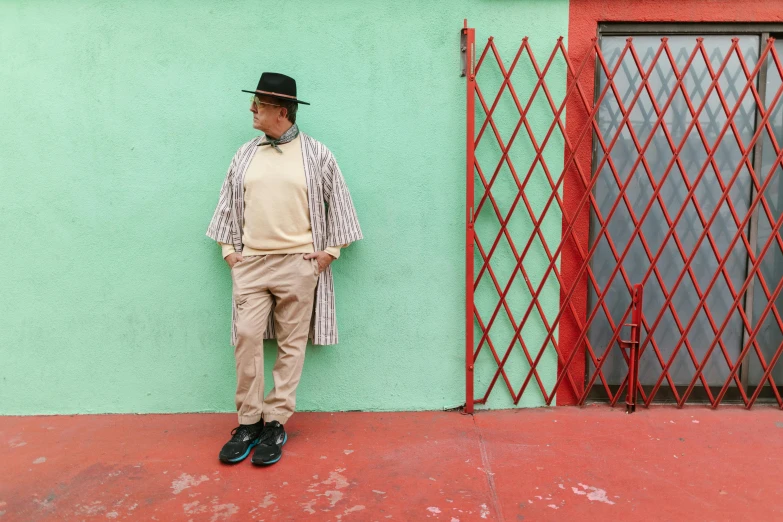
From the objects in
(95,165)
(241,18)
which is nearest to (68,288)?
(95,165)

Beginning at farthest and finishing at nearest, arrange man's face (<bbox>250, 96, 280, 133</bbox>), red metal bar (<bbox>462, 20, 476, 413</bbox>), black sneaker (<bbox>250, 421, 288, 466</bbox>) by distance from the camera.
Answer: red metal bar (<bbox>462, 20, 476, 413</bbox>)
man's face (<bbox>250, 96, 280, 133</bbox>)
black sneaker (<bbox>250, 421, 288, 466</bbox>)

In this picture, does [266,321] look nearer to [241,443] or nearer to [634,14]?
[241,443]

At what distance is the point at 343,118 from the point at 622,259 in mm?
1572

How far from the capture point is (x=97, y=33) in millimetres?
2893

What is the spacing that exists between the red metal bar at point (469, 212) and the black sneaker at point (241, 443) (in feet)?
3.48

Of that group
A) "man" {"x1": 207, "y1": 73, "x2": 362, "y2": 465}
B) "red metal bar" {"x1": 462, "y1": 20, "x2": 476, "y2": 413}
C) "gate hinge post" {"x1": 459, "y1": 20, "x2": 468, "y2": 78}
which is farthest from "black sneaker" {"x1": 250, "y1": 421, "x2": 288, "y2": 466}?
"gate hinge post" {"x1": 459, "y1": 20, "x2": 468, "y2": 78}

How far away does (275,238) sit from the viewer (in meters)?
2.61

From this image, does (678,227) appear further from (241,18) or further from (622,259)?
(241,18)

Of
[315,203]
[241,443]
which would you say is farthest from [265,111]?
[241,443]

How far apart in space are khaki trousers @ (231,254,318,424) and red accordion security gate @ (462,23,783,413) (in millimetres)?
856

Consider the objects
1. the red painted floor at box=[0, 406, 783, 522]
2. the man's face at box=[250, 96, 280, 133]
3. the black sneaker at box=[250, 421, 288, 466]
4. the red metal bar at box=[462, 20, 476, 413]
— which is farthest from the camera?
the red metal bar at box=[462, 20, 476, 413]

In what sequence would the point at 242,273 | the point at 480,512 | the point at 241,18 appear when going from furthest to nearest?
the point at 241,18, the point at 242,273, the point at 480,512

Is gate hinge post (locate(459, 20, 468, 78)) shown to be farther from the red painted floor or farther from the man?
the red painted floor

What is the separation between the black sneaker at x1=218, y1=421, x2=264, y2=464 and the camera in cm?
250
